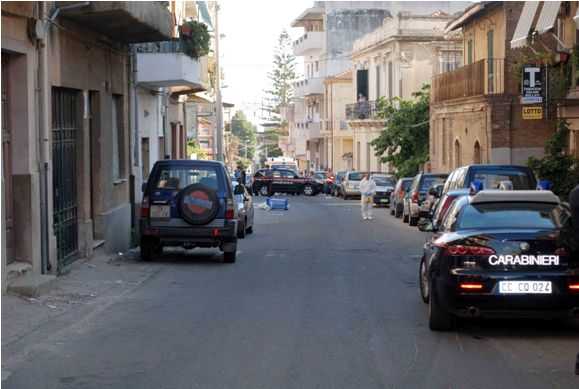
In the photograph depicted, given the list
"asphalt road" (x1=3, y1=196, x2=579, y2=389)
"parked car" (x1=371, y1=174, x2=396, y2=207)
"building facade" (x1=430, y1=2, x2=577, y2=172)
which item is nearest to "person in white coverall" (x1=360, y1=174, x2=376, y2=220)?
"building facade" (x1=430, y1=2, x2=577, y2=172)

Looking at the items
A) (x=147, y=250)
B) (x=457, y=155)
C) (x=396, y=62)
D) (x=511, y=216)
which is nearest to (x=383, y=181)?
(x=457, y=155)

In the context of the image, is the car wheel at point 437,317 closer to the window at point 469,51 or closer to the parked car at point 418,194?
the parked car at point 418,194

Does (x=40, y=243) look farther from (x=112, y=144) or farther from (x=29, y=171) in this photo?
A: (x=112, y=144)

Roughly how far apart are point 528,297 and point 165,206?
980cm

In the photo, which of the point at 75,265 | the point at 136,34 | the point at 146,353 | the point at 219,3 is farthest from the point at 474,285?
the point at 219,3

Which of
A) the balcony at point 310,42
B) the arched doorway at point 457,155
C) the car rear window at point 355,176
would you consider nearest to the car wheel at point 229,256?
the arched doorway at point 457,155

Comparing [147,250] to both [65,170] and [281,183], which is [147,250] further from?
[281,183]

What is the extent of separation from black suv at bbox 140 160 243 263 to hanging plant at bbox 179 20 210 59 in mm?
9307

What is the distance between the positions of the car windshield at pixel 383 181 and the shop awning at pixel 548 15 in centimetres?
1955

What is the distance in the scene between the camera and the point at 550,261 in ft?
35.2

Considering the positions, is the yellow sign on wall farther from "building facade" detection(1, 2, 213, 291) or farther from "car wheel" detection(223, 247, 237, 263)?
"car wheel" detection(223, 247, 237, 263)

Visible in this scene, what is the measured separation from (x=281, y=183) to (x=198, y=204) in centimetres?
3942

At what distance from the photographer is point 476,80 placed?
121 feet

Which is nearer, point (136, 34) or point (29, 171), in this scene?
point (29, 171)
